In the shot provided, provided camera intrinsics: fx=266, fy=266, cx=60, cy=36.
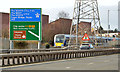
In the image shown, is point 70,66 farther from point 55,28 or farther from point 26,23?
point 55,28

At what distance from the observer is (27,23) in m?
31.9

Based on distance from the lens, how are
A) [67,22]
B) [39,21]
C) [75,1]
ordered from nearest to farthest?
[39,21] < [75,1] < [67,22]

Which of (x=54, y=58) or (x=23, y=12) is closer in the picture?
(x=54, y=58)

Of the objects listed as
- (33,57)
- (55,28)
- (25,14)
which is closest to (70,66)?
(33,57)

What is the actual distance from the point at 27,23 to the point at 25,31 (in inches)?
39.8

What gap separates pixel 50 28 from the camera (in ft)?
276

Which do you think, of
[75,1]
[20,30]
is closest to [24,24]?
[20,30]

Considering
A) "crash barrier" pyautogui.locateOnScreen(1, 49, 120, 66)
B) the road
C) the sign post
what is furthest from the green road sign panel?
the road

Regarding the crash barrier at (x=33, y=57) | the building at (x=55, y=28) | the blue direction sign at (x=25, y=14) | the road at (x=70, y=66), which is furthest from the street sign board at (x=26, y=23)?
the building at (x=55, y=28)

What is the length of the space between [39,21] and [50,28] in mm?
52757

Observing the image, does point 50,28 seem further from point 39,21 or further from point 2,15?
point 39,21

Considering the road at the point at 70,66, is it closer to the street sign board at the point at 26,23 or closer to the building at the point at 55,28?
the street sign board at the point at 26,23

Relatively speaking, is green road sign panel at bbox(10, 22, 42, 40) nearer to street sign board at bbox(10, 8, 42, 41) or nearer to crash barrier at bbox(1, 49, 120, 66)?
street sign board at bbox(10, 8, 42, 41)

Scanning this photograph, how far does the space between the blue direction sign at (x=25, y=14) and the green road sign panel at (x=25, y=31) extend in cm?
55
